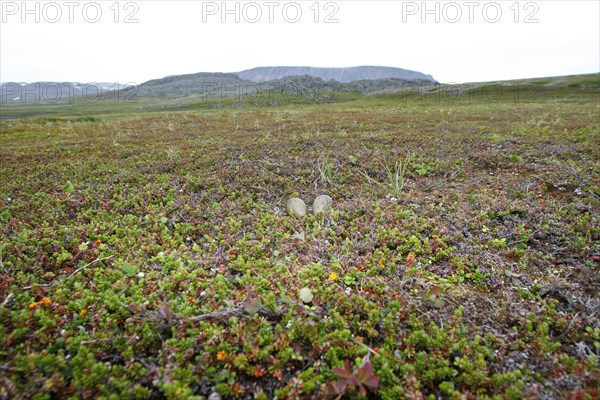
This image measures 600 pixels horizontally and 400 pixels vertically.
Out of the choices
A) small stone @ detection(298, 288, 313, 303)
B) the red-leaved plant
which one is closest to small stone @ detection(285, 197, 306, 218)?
small stone @ detection(298, 288, 313, 303)

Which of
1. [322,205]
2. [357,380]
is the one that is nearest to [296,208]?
[322,205]

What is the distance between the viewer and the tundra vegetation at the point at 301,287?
2430 millimetres

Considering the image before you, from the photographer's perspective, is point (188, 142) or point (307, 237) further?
point (188, 142)

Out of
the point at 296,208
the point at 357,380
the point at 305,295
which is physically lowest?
the point at 357,380

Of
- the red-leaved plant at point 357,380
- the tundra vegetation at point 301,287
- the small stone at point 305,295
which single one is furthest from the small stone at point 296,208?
the red-leaved plant at point 357,380

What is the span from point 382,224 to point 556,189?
4308 millimetres

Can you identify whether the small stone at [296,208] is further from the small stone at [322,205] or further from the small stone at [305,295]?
the small stone at [305,295]

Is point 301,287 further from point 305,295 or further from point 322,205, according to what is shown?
point 322,205

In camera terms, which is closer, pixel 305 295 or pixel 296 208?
pixel 305 295

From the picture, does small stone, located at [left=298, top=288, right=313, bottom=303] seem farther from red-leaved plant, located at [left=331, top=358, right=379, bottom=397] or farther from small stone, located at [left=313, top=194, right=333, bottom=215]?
small stone, located at [left=313, top=194, right=333, bottom=215]

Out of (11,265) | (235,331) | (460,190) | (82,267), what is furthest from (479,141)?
(11,265)

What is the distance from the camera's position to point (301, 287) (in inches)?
136

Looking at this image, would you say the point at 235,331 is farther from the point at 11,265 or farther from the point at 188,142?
the point at 188,142

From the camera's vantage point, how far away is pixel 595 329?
2.79 metres
